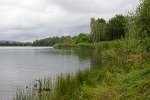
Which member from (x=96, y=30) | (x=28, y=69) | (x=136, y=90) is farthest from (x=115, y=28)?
(x=136, y=90)

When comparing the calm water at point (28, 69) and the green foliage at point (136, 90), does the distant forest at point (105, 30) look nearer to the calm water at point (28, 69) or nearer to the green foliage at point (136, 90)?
the calm water at point (28, 69)

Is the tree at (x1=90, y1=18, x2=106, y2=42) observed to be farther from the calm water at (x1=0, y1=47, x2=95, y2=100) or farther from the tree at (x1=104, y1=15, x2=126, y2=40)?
the calm water at (x1=0, y1=47, x2=95, y2=100)

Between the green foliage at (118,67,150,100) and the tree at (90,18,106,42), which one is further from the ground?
the tree at (90,18,106,42)

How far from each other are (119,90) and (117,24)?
56930mm

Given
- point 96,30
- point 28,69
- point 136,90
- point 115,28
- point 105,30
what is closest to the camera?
point 136,90

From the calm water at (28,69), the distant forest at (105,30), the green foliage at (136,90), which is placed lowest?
the calm water at (28,69)

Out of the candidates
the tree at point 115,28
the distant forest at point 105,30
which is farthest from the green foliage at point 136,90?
the tree at point 115,28

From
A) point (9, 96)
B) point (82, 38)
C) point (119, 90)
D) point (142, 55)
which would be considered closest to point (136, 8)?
point (142, 55)

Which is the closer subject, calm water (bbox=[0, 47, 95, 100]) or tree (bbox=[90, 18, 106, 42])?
calm water (bbox=[0, 47, 95, 100])

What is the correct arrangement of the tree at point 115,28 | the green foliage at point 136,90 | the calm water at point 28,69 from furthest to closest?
1. the tree at point 115,28
2. the calm water at point 28,69
3. the green foliage at point 136,90

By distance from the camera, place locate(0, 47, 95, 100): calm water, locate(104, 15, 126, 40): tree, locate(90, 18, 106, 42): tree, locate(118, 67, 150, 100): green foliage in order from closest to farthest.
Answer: locate(118, 67, 150, 100): green foliage < locate(0, 47, 95, 100): calm water < locate(104, 15, 126, 40): tree < locate(90, 18, 106, 42): tree

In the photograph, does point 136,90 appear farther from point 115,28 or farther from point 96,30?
point 96,30

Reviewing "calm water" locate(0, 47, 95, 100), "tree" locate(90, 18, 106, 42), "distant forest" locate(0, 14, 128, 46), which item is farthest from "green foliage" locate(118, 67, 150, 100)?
"tree" locate(90, 18, 106, 42)

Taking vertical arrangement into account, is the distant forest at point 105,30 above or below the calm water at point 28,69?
above
